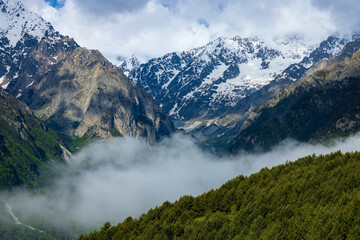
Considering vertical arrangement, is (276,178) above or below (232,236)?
above

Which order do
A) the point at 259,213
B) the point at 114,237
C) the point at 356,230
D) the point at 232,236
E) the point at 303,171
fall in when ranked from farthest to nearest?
the point at 303,171
the point at 114,237
the point at 259,213
the point at 232,236
the point at 356,230

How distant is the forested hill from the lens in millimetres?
100438

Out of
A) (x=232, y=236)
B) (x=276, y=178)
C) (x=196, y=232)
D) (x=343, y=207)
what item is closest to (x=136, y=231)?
(x=196, y=232)

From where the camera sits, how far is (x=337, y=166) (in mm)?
146000

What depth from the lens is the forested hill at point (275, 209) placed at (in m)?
100

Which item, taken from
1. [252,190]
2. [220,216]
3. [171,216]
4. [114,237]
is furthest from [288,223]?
[114,237]

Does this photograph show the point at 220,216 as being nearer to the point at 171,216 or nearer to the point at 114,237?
the point at 171,216

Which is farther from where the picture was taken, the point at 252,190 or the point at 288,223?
the point at 252,190

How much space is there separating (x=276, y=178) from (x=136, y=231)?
55988 mm

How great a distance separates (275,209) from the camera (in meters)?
122

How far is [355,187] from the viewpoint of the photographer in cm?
12331

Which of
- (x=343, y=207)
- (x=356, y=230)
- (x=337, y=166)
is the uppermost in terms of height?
(x=337, y=166)

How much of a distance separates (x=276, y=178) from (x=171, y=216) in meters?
43.2

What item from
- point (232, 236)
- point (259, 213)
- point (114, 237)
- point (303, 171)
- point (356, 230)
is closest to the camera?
point (356, 230)
